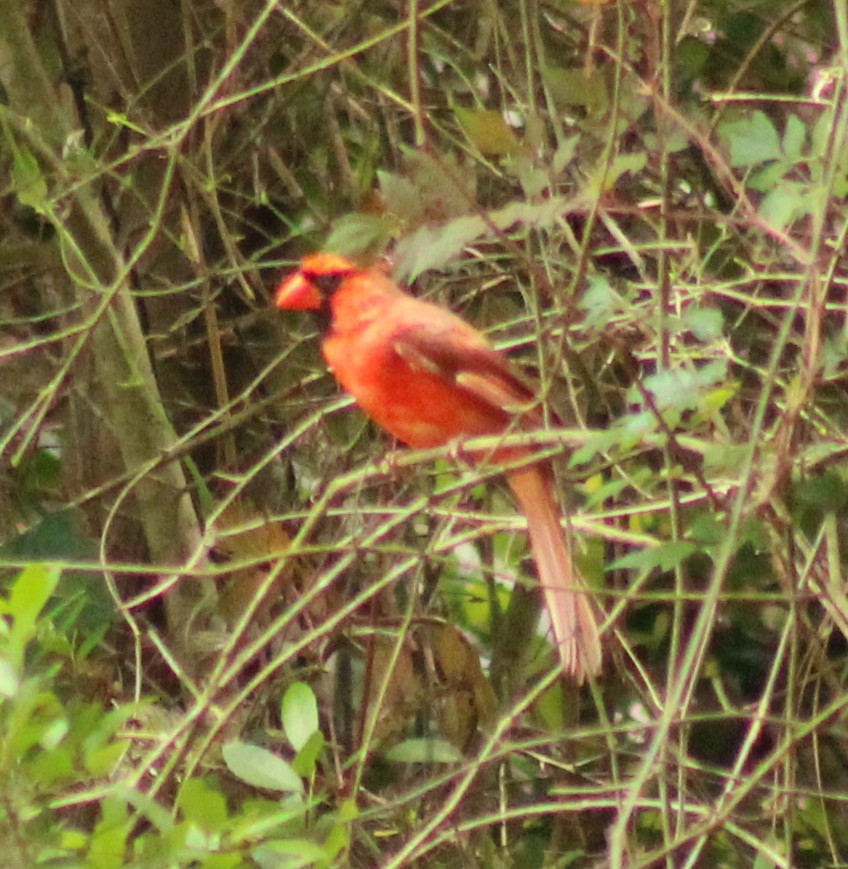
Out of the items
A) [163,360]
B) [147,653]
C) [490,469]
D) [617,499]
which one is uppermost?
[490,469]

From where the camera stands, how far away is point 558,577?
7.46ft

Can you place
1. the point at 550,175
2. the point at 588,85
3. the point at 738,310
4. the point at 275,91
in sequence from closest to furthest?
the point at 550,175, the point at 588,85, the point at 738,310, the point at 275,91

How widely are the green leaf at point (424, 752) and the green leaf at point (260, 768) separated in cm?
52

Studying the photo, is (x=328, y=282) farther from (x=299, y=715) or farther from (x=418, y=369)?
(x=299, y=715)

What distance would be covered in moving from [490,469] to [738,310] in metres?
0.72

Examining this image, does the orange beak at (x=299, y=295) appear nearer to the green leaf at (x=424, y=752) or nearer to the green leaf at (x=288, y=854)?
Result: the green leaf at (x=424, y=752)

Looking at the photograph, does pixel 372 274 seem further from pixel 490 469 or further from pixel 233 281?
pixel 490 469

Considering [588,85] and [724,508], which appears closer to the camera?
[724,508]

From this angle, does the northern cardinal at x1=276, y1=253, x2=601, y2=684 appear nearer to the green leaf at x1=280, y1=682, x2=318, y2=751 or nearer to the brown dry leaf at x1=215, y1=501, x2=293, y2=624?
the brown dry leaf at x1=215, y1=501, x2=293, y2=624

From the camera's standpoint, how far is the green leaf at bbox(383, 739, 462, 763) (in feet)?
7.42

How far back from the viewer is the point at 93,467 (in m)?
2.76

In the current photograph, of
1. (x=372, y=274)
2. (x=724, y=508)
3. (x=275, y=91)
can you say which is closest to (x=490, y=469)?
(x=724, y=508)

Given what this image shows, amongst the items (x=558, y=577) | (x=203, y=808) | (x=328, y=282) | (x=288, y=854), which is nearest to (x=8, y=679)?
(x=203, y=808)

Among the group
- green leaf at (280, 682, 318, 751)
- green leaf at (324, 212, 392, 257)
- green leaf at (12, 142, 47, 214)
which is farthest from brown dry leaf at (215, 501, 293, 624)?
green leaf at (324, 212, 392, 257)
